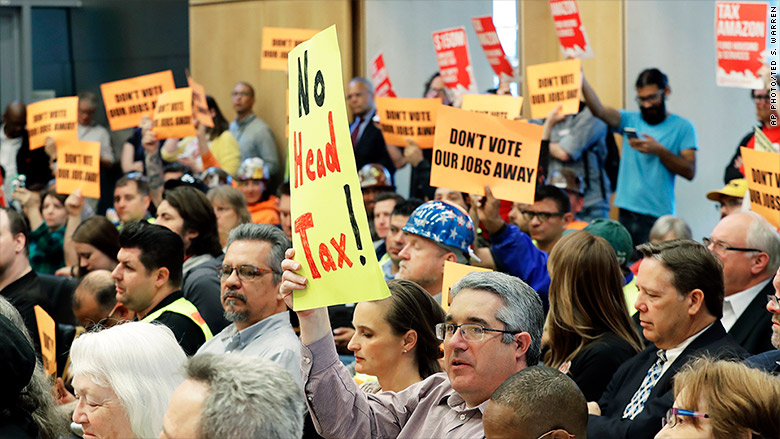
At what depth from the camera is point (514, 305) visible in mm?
3416

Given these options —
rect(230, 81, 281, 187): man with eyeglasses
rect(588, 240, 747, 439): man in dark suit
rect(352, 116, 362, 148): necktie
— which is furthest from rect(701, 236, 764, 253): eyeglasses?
rect(230, 81, 281, 187): man with eyeglasses

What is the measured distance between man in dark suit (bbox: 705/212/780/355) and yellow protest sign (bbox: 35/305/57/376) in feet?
10.1

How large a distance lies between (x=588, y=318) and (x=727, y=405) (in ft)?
5.82

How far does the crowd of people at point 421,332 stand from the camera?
2.84 metres

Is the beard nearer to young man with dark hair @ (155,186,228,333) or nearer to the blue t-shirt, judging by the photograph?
the blue t-shirt

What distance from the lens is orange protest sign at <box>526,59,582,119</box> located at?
7.65 meters

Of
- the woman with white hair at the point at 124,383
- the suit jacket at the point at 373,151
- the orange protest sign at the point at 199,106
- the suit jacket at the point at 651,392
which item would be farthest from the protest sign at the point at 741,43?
the woman with white hair at the point at 124,383

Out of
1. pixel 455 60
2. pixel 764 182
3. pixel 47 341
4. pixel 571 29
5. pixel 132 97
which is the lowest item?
pixel 47 341

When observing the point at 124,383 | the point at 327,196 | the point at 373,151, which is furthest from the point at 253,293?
the point at 373,151

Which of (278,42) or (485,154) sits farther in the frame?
(278,42)

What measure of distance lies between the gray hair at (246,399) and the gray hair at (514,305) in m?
0.95

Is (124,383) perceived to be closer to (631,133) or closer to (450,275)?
(450,275)

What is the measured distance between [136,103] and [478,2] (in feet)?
12.4

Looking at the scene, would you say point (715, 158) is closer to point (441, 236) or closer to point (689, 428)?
point (441, 236)
